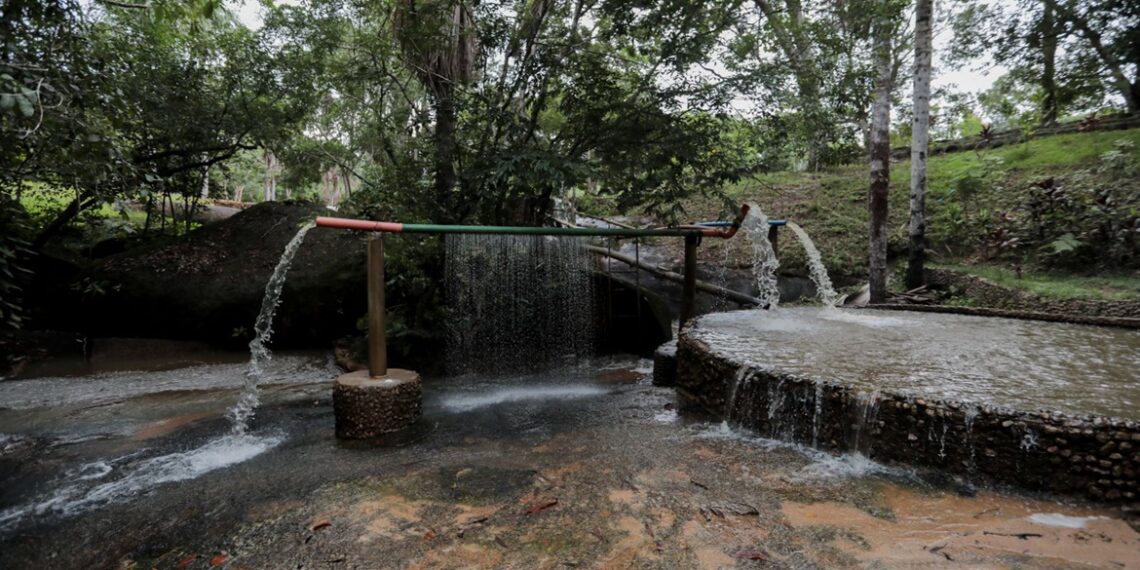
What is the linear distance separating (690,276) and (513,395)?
8.90ft

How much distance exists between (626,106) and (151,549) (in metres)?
6.19

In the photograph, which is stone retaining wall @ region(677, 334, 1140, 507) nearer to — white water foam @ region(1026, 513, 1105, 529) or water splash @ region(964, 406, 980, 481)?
water splash @ region(964, 406, 980, 481)

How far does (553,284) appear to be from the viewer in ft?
26.4

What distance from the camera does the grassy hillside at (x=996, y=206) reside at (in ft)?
30.8

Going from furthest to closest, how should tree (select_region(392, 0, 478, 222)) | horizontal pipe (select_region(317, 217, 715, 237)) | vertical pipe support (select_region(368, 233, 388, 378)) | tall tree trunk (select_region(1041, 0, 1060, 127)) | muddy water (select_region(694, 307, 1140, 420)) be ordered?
tall tree trunk (select_region(1041, 0, 1060, 127)), tree (select_region(392, 0, 478, 222)), vertical pipe support (select_region(368, 233, 388, 378)), horizontal pipe (select_region(317, 217, 715, 237)), muddy water (select_region(694, 307, 1140, 420))

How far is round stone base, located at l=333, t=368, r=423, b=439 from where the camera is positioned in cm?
463

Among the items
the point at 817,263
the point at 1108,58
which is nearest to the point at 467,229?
the point at 817,263

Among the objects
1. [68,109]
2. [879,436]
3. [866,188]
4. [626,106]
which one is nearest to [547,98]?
[626,106]

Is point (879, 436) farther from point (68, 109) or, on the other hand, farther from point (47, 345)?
point (47, 345)

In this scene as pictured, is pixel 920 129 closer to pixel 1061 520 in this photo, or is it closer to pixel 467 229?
pixel 1061 520

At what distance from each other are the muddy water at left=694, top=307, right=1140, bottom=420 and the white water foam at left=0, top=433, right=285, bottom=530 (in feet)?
13.8

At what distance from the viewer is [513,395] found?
21.2 feet

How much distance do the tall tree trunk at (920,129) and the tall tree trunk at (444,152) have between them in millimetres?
7552

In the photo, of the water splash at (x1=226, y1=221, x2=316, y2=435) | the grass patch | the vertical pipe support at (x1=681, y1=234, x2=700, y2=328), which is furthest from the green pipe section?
the grass patch
